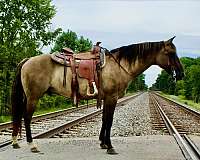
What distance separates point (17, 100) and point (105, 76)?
5.89 ft

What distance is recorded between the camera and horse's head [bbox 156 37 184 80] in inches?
376

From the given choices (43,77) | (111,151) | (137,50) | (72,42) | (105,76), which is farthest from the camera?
(72,42)

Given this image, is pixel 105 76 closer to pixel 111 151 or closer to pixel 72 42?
pixel 111 151

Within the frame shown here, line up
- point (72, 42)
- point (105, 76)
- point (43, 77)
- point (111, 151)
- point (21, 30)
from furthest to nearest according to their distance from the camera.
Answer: point (72, 42) < point (21, 30) < point (105, 76) < point (43, 77) < point (111, 151)

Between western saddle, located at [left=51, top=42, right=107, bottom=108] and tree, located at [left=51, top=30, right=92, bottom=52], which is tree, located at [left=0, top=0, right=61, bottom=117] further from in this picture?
western saddle, located at [left=51, top=42, right=107, bottom=108]

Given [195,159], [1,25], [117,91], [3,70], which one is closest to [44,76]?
[117,91]

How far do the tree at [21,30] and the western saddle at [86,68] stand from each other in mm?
17642

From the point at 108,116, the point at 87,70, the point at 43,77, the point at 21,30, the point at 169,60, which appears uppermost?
the point at 21,30

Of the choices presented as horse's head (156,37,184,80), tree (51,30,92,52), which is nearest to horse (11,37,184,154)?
horse's head (156,37,184,80)

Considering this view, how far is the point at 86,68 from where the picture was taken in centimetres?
928

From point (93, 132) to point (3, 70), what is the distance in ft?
44.7

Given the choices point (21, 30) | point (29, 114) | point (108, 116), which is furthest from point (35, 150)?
point (21, 30)

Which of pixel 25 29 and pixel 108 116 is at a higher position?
pixel 25 29

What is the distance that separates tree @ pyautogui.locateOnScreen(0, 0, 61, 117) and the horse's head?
1787 centimetres
